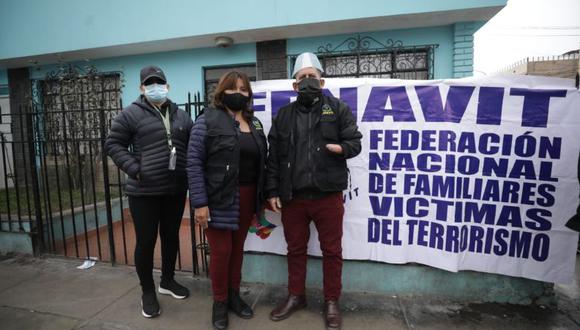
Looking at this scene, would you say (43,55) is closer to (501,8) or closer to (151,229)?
(151,229)

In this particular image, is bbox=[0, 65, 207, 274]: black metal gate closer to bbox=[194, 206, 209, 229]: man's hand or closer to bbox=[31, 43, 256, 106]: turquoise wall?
bbox=[31, 43, 256, 106]: turquoise wall

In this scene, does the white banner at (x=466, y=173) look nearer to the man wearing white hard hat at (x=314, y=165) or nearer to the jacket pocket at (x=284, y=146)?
the man wearing white hard hat at (x=314, y=165)

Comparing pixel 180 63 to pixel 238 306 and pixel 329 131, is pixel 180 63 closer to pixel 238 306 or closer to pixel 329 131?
pixel 329 131

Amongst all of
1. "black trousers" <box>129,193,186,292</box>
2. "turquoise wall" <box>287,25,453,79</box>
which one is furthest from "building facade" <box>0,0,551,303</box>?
"black trousers" <box>129,193,186,292</box>

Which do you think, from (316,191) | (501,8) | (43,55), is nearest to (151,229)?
(316,191)

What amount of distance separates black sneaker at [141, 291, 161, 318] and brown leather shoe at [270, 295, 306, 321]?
959 mm

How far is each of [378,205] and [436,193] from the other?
0.50 meters

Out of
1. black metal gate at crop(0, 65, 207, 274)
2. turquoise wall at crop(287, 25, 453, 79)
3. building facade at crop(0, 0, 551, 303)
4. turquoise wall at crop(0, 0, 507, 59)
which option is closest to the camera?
black metal gate at crop(0, 65, 207, 274)

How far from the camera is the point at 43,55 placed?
781 cm

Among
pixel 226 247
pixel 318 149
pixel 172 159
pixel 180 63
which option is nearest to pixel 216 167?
pixel 172 159

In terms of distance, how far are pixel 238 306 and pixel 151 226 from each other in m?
0.96

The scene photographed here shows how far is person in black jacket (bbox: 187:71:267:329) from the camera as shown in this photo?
2.29 metres

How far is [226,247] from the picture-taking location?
2438mm

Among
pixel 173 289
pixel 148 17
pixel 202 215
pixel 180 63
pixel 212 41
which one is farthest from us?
pixel 180 63
